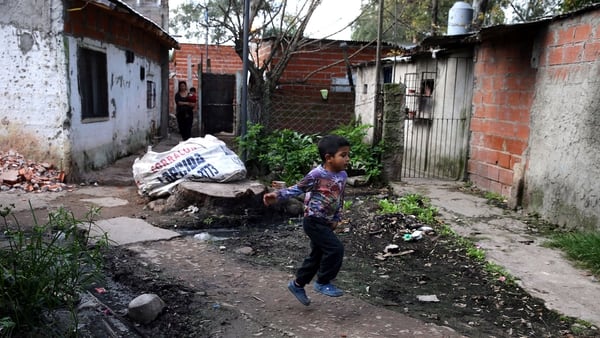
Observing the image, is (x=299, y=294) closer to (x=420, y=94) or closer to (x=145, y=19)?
(x=420, y=94)

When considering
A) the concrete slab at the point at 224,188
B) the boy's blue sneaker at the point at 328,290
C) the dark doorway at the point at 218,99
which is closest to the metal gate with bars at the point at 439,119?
the concrete slab at the point at 224,188

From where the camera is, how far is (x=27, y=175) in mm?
6566

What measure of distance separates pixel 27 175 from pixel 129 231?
2.73 m

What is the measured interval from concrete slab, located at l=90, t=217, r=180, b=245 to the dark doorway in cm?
963

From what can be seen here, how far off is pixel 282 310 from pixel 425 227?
2330mm

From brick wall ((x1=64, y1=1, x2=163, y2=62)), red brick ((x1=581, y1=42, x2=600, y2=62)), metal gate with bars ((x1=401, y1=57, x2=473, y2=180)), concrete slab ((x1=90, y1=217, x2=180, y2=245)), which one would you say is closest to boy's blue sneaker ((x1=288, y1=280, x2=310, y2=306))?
concrete slab ((x1=90, y1=217, x2=180, y2=245))

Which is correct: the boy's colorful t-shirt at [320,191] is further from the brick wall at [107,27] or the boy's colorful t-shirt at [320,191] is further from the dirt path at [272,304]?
the brick wall at [107,27]

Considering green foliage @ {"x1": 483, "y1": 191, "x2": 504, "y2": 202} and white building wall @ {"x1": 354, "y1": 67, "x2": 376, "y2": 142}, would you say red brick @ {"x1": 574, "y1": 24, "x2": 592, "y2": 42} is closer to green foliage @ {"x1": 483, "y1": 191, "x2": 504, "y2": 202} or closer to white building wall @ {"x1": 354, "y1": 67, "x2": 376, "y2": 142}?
green foliage @ {"x1": 483, "y1": 191, "x2": 504, "y2": 202}

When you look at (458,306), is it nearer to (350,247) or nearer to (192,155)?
(350,247)

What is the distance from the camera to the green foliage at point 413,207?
534 centimetres

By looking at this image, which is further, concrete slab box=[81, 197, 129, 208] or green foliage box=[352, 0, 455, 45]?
green foliage box=[352, 0, 455, 45]

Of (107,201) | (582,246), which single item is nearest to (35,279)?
(107,201)

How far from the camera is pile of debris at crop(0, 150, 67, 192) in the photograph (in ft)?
21.2

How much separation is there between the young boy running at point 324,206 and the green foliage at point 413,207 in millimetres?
2343
